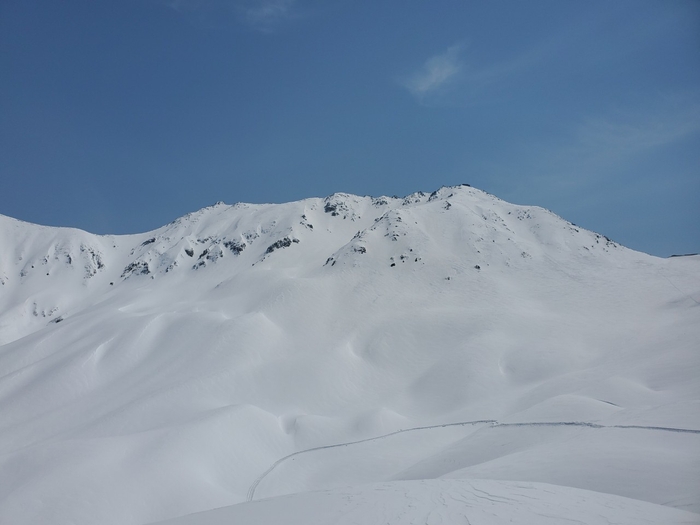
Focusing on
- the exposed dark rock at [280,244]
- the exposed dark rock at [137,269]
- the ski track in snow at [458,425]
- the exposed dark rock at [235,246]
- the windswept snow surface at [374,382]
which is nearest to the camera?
the windswept snow surface at [374,382]

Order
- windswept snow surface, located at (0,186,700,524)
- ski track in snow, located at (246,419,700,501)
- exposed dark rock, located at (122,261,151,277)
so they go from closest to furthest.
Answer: windswept snow surface, located at (0,186,700,524) → ski track in snow, located at (246,419,700,501) → exposed dark rock, located at (122,261,151,277)

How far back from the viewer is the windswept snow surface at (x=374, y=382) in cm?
1450

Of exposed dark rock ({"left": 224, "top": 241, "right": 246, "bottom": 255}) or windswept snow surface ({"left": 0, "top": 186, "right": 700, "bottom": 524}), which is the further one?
exposed dark rock ({"left": 224, "top": 241, "right": 246, "bottom": 255})

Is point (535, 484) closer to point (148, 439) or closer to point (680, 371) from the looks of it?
point (680, 371)

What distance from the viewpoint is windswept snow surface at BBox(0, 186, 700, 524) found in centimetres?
1450

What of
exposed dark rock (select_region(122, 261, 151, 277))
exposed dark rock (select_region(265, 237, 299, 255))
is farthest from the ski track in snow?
exposed dark rock (select_region(122, 261, 151, 277))

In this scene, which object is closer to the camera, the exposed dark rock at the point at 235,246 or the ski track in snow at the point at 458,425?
the ski track in snow at the point at 458,425

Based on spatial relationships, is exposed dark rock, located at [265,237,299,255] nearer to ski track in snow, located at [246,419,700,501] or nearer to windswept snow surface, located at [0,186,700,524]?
windswept snow surface, located at [0,186,700,524]

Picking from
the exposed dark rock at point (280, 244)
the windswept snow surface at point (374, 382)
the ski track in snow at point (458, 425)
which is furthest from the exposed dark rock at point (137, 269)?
the ski track in snow at point (458, 425)

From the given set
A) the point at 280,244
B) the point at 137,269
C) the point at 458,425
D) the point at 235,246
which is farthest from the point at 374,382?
the point at 137,269

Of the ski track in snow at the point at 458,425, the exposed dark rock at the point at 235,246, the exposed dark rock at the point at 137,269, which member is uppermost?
the exposed dark rock at the point at 235,246

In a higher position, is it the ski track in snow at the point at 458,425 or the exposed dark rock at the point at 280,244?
the exposed dark rock at the point at 280,244

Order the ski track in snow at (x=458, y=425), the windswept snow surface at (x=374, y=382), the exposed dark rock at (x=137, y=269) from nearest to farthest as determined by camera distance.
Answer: the windswept snow surface at (x=374, y=382) → the ski track in snow at (x=458, y=425) → the exposed dark rock at (x=137, y=269)

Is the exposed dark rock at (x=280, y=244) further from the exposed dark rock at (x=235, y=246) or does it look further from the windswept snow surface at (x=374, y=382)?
the exposed dark rock at (x=235, y=246)
